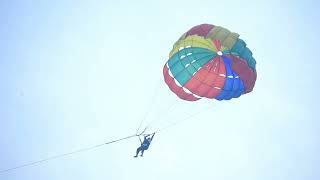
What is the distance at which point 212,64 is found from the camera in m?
17.2

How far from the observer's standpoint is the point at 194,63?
17125mm

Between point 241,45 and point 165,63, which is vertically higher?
point 241,45

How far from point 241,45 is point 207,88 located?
2.35 metres

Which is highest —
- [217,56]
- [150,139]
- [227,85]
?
[217,56]

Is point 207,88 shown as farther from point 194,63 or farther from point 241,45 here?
point 241,45

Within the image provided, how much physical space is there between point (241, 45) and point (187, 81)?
9.13 feet

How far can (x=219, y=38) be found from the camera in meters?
16.3

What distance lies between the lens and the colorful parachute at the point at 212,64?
54.1 feet

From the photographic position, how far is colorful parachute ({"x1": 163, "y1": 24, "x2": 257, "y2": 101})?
16484 millimetres

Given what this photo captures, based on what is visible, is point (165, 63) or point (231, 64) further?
point (165, 63)

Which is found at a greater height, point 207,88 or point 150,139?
point 207,88

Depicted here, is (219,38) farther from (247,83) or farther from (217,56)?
(247,83)

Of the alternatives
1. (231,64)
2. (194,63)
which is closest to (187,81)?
(194,63)

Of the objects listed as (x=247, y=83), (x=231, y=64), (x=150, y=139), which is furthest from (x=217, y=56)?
(x=150, y=139)
